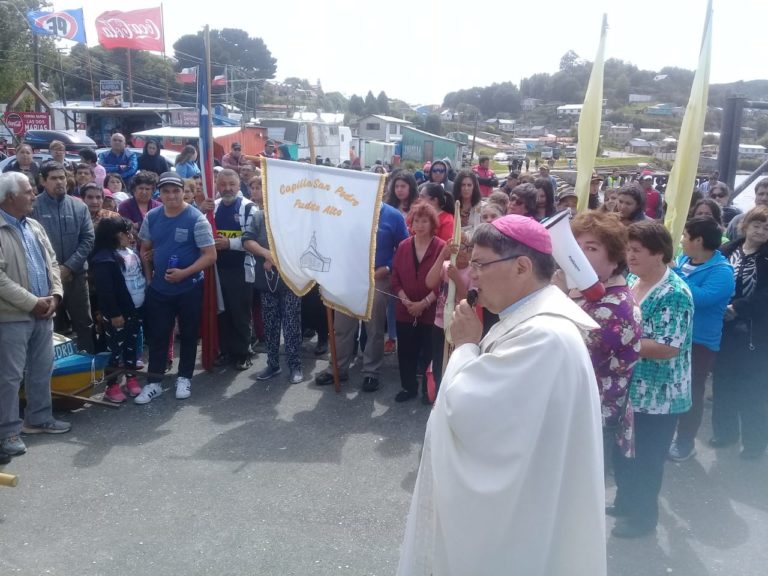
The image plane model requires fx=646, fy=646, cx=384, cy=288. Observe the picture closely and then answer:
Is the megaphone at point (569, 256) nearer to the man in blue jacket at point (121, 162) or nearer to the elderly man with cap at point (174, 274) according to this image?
the elderly man with cap at point (174, 274)

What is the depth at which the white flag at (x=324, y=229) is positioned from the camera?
18.5ft

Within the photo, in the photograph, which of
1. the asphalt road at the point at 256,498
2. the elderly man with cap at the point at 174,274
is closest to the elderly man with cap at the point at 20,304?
the asphalt road at the point at 256,498

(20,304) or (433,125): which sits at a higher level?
(433,125)

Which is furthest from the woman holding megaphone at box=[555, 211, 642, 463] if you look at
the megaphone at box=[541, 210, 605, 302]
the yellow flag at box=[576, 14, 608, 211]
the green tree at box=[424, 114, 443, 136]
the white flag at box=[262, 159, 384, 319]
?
the green tree at box=[424, 114, 443, 136]

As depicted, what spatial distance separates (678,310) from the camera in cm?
343

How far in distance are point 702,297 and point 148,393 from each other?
177 inches

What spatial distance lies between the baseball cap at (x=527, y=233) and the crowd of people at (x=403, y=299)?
3.76ft

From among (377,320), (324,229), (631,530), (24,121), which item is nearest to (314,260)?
(324,229)

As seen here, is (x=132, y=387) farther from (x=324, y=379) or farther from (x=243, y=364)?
(x=324, y=379)

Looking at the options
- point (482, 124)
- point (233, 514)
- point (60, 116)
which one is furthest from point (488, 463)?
point (482, 124)

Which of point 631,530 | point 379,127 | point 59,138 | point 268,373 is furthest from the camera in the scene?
point 379,127

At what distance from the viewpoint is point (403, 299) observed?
5598 millimetres

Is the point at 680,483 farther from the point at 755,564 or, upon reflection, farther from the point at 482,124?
the point at 482,124

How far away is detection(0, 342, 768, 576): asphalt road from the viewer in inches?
137
